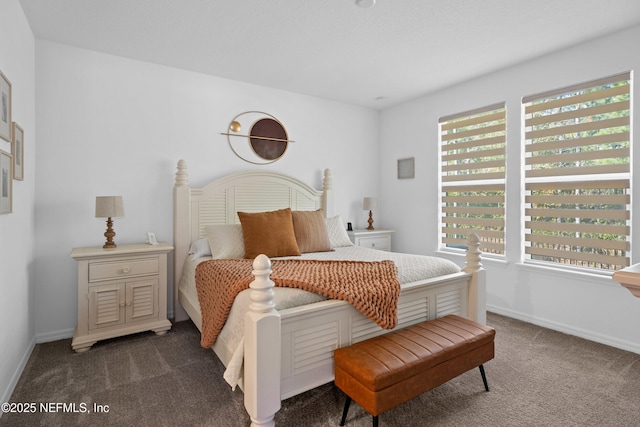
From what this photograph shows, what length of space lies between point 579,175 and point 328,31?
2.49m

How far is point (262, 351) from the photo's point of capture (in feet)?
5.08

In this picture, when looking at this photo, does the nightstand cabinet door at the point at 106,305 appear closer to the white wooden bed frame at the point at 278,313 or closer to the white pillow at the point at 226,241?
the white wooden bed frame at the point at 278,313

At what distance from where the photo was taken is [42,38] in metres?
2.72

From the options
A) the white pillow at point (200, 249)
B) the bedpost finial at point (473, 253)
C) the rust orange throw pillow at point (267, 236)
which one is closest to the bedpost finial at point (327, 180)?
the rust orange throw pillow at point (267, 236)

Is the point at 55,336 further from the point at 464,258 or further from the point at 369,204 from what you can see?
the point at 464,258

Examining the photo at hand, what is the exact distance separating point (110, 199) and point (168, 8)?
5.00 ft

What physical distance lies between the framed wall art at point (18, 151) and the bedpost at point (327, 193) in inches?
112

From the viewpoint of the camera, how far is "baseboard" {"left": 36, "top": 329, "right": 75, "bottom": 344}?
8.97ft

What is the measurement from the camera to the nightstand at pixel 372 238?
13.7 ft

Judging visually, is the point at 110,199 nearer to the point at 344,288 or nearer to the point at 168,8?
Result: the point at 168,8

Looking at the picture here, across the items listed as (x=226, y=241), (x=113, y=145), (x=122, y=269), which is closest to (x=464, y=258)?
(x=226, y=241)

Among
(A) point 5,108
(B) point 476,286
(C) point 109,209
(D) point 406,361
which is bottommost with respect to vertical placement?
(D) point 406,361

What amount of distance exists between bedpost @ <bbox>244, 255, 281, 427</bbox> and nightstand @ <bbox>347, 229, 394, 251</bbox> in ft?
8.65

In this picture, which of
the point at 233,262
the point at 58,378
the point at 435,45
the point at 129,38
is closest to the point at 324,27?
the point at 435,45
